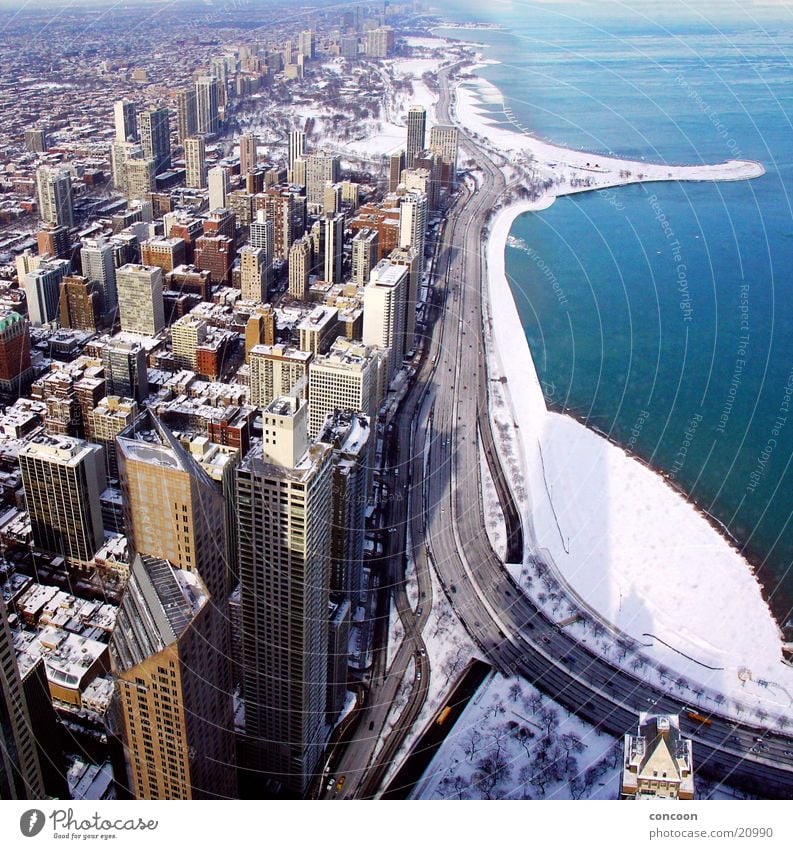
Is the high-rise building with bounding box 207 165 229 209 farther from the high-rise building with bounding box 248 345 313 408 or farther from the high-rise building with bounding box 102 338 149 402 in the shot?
the high-rise building with bounding box 248 345 313 408

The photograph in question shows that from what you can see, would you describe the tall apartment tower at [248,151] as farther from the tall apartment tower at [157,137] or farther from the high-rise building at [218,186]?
the tall apartment tower at [157,137]

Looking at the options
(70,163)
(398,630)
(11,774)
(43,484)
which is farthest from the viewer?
(70,163)

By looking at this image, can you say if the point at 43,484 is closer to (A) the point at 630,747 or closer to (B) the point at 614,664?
(B) the point at 614,664

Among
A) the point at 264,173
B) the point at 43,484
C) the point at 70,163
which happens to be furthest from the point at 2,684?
the point at 264,173

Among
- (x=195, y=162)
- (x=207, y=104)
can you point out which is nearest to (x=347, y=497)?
(x=207, y=104)

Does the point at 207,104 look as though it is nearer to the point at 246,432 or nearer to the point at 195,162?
the point at 195,162

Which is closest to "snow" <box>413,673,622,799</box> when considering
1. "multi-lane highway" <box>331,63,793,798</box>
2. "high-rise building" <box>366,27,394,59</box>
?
"multi-lane highway" <box>331,63,793,798</box>
